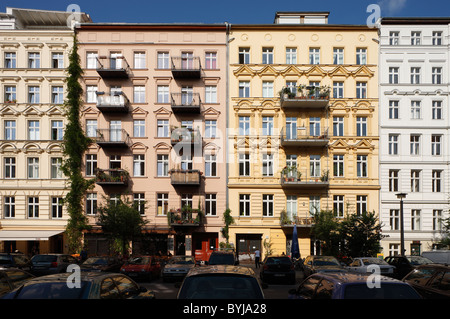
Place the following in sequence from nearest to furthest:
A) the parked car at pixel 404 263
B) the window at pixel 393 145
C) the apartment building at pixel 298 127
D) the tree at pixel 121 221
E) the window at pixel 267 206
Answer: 1. the parked car at pixel 404 263
2. the tree at pixel 121 221
3. the apartment building at pixel 298 127
4. the window at pixel 267 206
5. the window at pixel 393 145

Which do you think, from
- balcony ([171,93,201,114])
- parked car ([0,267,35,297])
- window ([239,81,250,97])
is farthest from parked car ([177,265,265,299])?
window ([239,81,250,97])

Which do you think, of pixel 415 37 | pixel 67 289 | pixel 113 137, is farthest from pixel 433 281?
pixel 415 37

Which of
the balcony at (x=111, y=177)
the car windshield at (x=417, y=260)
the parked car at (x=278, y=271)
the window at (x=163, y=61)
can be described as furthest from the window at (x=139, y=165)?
the car windshield at (x=417, y=260)

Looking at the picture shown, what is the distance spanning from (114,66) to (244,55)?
37.2ft

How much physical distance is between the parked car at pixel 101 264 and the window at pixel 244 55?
64.8 feet

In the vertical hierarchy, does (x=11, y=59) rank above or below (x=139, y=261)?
above

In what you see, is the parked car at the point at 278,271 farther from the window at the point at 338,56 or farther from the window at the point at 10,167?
the window at the point at 10,167

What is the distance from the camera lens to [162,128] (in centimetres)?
3288

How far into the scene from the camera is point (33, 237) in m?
29.4

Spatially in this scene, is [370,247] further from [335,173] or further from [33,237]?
[33,237]

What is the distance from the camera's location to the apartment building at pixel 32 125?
3222 centimetres

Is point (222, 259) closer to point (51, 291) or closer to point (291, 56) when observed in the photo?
point (51, 291)

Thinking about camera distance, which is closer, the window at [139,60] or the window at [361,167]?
the window at [361,167]
